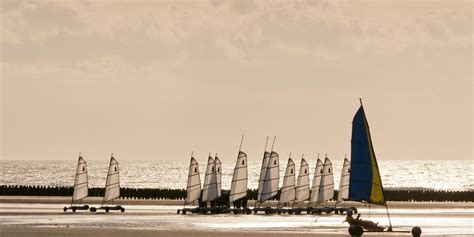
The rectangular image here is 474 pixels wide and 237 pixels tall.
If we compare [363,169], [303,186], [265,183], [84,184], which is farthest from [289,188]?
[363,169]

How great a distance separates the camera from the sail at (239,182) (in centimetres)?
10650

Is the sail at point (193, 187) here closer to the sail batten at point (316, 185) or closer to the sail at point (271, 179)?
the sail at point (271, 179)

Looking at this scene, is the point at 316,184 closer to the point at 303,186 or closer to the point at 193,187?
the point at 303,186

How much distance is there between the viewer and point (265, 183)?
111m

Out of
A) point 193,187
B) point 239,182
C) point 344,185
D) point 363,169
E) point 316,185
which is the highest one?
point 344,185

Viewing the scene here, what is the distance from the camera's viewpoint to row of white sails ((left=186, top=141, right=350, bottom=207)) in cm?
10775

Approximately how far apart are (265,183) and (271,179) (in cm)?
60

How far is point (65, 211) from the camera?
100500mm

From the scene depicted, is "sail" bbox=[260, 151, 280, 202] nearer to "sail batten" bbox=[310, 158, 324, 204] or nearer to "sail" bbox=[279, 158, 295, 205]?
"sail" bbox=[279, 158, 295, 205]

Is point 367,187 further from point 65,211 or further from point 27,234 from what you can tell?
point 65,211

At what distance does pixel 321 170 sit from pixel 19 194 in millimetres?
49470

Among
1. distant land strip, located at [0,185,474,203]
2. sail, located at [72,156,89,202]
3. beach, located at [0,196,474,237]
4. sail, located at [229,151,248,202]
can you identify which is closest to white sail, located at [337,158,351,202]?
sail, located at [229,151,248,202]

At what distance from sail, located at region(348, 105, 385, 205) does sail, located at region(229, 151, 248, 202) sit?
45778 mm

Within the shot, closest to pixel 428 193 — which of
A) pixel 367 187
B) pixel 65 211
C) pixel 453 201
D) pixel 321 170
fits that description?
pixel 453 201
